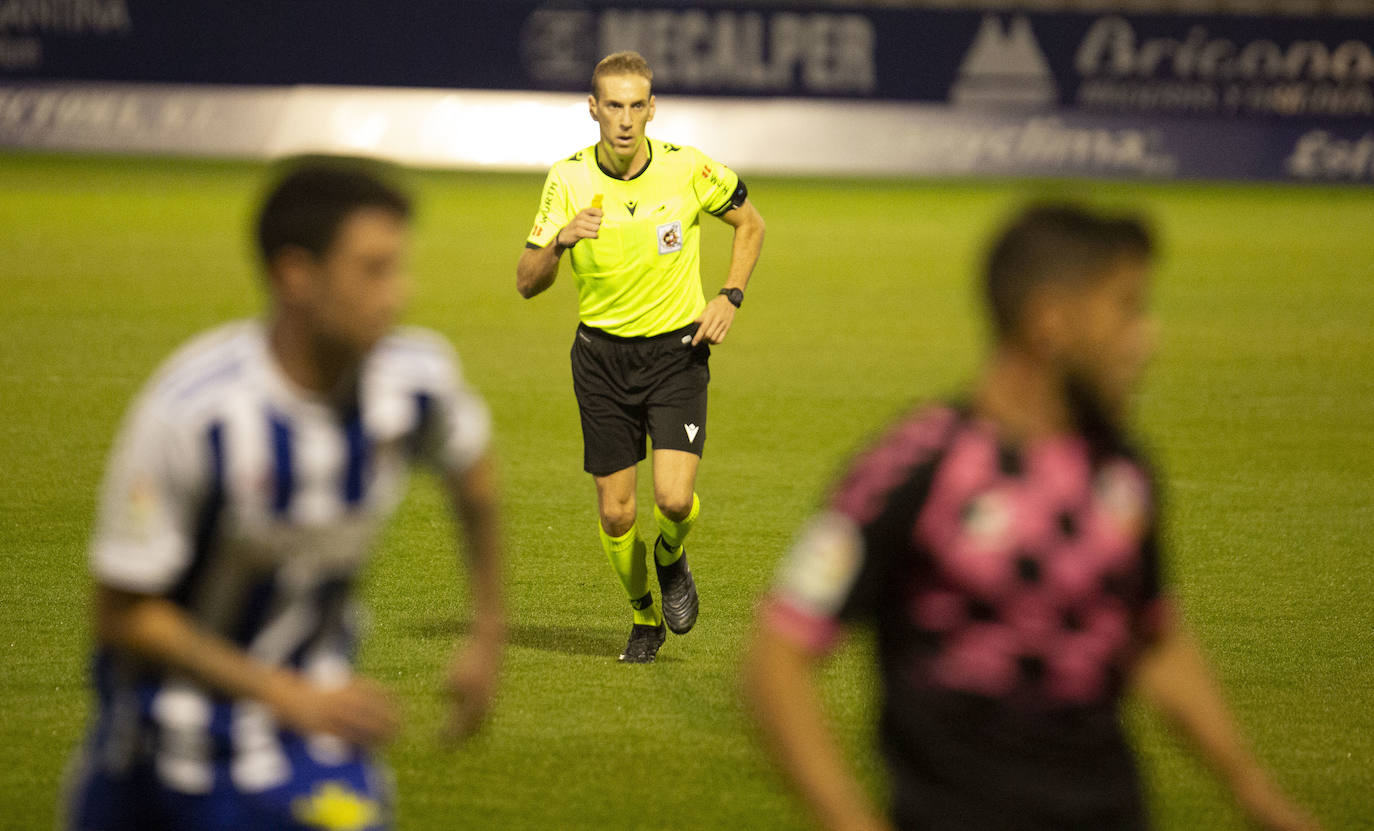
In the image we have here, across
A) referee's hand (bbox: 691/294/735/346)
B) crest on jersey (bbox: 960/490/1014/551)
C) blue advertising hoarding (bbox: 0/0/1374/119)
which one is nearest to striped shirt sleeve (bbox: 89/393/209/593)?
crest on jersey (bbox: 960/490/1014/551)

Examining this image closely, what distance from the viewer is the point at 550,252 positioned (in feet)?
21.2

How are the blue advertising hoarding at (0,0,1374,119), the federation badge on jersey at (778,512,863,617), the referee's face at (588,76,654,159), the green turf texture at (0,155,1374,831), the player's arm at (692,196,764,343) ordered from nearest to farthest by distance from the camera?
the federation badge on jersey at (778,512,863,617), the green turf texture at (0,155,1374,831), the referee's face at (588,76,654,159), the player's arm at (692,196,764,343), the blue advertising hoarding at (0,0,1374,119)

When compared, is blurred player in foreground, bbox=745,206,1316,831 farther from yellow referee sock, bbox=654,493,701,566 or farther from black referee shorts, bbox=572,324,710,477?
black referee shorts, bbox=572,324,710,477

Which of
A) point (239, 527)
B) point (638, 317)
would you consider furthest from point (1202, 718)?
point (638, 317)

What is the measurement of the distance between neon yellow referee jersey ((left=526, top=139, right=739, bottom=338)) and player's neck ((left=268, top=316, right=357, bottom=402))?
4060 millimetres

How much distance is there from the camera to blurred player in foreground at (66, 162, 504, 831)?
8.52 ft

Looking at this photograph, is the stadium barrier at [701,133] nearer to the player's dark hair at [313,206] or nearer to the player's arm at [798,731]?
the player's dark hair at [313,206]

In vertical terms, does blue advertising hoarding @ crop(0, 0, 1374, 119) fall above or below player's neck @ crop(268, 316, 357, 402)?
below

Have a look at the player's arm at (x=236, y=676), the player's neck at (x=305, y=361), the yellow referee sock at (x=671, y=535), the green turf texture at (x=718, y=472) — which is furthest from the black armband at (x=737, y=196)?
the player's arm at (x=236, y=676)

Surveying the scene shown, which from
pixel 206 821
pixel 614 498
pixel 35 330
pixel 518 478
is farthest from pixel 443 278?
pixel 206 821

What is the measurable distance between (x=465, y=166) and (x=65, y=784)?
23636 mm

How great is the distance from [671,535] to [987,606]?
4224 mm

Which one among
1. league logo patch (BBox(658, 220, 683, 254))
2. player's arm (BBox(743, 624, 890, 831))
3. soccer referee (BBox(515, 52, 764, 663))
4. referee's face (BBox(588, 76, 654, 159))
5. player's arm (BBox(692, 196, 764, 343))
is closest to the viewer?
player's arm (BBox(743, 624, 890, 831))

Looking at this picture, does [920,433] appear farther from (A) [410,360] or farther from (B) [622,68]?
(B) [622,68]
